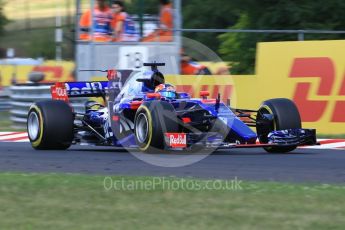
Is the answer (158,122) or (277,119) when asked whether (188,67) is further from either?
(158,122)

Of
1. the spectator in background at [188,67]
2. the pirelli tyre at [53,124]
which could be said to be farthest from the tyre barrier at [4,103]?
the pirelli tyre at [53,124]

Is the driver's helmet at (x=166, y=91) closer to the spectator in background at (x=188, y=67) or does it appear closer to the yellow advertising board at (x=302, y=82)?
the yellow advertising board at (x=302, y=82)

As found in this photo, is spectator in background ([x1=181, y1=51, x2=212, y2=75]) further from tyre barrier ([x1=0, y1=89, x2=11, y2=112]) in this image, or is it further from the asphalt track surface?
tyre barrier ([x1=0, y1=89, x2=11, y2=112])

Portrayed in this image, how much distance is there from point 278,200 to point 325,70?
702cm

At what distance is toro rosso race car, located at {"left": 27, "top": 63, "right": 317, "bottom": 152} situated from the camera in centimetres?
948

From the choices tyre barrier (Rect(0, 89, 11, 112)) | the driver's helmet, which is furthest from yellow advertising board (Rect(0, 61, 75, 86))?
the driver's helmet

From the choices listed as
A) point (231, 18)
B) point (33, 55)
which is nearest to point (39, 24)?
point (33, 55)

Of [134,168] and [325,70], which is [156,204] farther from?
[325,70]

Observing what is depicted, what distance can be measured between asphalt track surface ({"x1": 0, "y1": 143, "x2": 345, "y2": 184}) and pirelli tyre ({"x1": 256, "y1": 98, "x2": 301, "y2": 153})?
0.21m

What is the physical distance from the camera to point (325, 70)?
1303cm

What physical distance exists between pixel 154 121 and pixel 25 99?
6877 mm

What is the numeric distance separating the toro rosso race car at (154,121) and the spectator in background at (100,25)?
4.96 metres

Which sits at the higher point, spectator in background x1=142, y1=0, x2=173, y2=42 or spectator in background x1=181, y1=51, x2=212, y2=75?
spectator in background x1=142, y1=0, x2=173, y2=42

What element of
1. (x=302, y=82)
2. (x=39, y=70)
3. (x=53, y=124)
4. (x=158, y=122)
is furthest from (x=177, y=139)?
(x=39, y=70)
